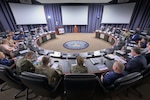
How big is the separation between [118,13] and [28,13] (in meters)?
6.91

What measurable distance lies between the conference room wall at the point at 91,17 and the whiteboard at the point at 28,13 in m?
0.31

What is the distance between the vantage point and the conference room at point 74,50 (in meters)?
1.74

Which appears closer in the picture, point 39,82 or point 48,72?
point 39,82

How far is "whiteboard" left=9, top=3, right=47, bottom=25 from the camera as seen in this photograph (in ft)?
21.9

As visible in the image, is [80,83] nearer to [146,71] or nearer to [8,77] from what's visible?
[8,77]

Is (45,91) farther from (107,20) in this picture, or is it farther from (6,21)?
(107,20)

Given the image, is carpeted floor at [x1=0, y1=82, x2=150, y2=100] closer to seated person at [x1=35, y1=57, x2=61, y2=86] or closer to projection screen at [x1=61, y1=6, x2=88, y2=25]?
seated person at [x1=35, y1=57, x2=61, y2=86]

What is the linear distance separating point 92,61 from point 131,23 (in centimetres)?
589

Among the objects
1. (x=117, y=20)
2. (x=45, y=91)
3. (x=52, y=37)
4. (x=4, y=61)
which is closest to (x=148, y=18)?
(x=117, y=20)

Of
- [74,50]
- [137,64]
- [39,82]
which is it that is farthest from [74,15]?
[39,82]

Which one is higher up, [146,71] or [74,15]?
[74,15]

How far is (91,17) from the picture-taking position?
8.93 meters

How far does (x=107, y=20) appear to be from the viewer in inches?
329

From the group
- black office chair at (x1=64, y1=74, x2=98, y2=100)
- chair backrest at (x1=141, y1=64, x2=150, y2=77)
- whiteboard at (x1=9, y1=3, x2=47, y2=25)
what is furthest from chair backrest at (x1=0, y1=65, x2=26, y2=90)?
whiteboard at (x1=9, y1=3, x2=47, y2=25)
